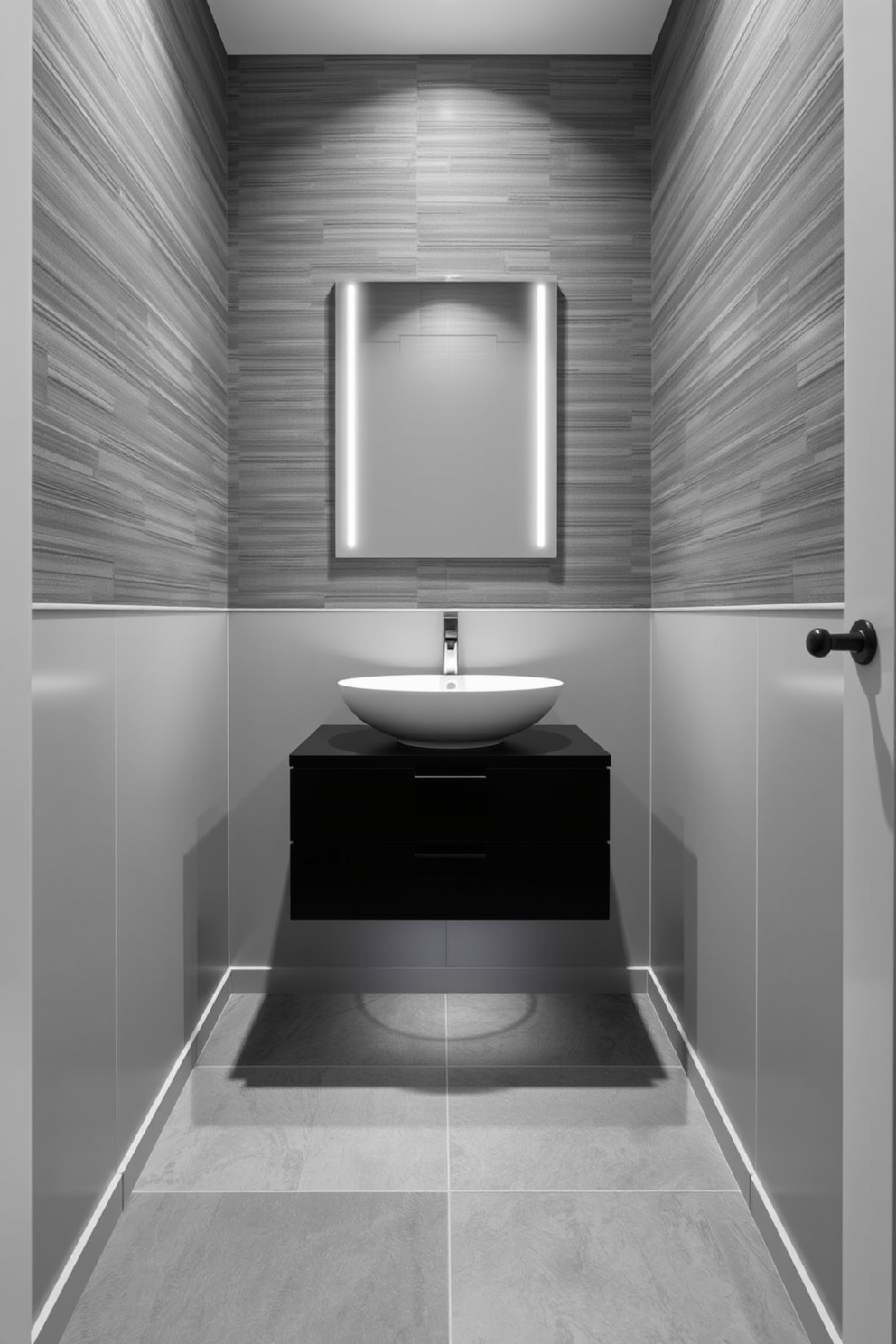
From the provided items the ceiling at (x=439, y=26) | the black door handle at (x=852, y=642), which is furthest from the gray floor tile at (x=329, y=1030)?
the ceiling at (x=439, y=26)

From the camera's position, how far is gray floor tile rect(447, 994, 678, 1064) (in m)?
2.15

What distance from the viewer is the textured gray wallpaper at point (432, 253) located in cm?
242

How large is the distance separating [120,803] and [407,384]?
4.49ft

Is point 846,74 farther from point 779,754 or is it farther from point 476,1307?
point 476,1307

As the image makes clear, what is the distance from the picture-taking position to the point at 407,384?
2.44m

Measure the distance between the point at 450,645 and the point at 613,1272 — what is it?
1386 millimetres

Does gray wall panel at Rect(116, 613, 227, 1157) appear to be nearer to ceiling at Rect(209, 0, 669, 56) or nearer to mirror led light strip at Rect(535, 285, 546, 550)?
mirror led light strip at Rect(535, 285, 546, 550)

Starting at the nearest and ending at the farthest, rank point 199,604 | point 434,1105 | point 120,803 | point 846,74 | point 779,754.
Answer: point 846,74, point 779,754, point 120,803, point 434,1105, point 199,604

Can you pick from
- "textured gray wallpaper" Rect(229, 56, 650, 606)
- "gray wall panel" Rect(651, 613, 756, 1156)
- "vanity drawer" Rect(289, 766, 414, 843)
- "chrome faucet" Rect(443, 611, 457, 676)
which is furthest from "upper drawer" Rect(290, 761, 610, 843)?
"textured gray wallpaper" Rect(229, 56, 650, 606)

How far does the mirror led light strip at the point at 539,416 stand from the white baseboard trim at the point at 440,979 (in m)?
1.14

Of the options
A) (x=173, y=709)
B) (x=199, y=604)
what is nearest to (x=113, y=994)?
(x=173, y=709)

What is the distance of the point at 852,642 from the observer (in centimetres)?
100

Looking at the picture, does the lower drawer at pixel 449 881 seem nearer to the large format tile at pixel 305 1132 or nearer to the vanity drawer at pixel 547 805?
the vanity drawer at pixel 547 805

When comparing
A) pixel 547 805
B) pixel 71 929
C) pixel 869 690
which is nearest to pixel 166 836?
pixel 71 929
